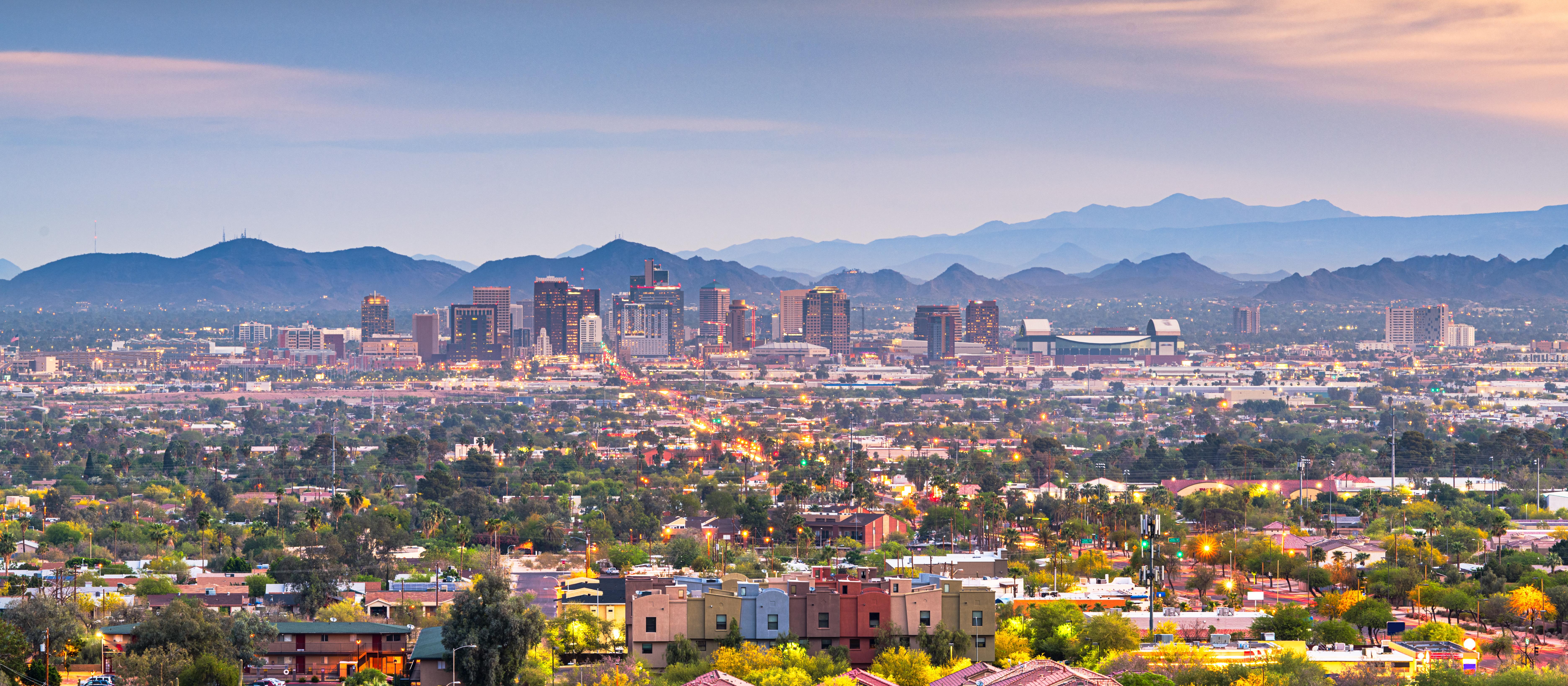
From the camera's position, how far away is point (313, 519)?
236ft

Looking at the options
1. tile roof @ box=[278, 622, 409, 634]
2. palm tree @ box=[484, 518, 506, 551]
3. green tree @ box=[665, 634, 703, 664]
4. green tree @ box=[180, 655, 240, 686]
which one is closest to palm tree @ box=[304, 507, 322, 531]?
palm tree @ box=[484, 518, 506, 551]

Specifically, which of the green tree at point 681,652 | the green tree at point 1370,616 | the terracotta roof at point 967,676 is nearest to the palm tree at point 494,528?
the green tree at point 681,652

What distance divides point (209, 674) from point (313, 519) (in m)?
31.4

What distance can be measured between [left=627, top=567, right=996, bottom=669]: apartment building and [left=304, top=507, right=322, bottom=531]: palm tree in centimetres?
2833

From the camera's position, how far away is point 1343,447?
125125 mm

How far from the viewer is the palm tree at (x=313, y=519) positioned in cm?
7181

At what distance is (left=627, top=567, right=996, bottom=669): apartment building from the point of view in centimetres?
4594

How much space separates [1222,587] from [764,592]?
66.1 feet

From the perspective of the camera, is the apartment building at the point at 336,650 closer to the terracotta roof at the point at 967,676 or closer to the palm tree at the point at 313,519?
the terracotta roof at the point at 967,676

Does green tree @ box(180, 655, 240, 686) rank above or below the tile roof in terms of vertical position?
above

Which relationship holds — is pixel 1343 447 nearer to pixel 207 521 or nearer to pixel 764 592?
pixel 207 521

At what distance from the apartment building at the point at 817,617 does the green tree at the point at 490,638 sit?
386cm

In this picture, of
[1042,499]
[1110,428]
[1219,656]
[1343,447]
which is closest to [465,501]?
[1042,499]

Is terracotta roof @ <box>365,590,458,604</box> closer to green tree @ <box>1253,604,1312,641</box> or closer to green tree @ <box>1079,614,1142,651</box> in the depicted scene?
green tree @ <box>1079,614,1142,651</box>
